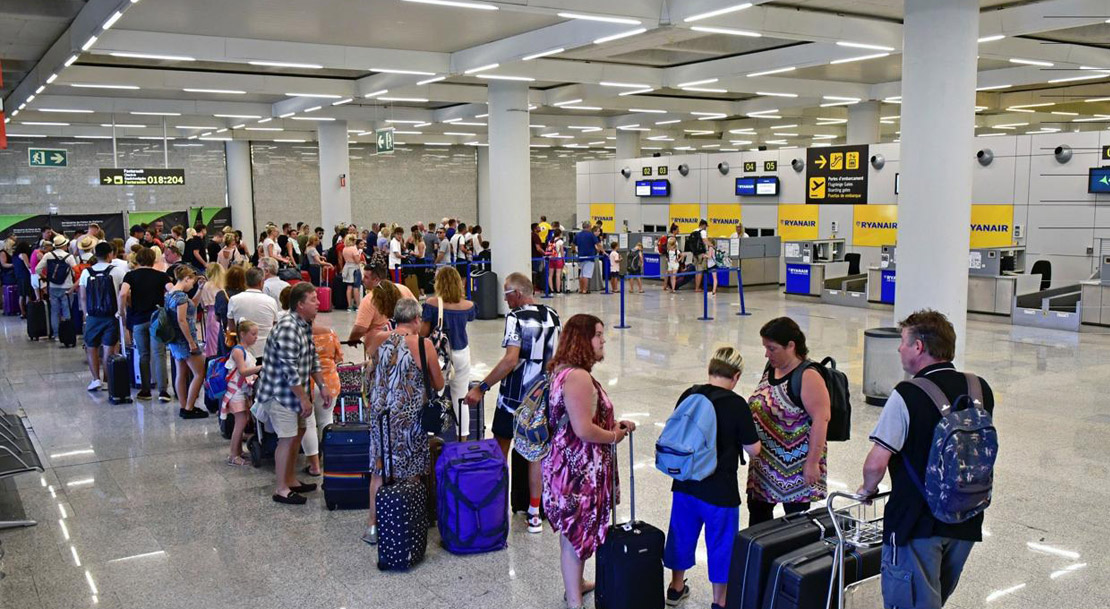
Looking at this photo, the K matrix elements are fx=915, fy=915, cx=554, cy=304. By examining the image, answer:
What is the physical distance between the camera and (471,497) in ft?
18.2

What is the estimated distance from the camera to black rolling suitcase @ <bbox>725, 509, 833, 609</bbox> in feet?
13.5

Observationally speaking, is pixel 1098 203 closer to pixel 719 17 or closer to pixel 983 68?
pixel 983 68

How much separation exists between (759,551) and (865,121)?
66.3ft

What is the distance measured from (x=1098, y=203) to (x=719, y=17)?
37.0 ft

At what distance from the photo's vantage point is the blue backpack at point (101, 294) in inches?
396

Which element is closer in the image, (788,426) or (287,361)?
(788,426)

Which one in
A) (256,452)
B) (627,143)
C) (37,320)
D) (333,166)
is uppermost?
(627,143)

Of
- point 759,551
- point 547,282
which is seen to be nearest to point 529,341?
point 759,551

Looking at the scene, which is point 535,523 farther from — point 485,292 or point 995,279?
point 995,279

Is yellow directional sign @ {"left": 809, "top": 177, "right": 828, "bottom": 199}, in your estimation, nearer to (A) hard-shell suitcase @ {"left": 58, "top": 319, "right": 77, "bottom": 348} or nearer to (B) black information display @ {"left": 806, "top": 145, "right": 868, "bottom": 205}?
(B) black information display @ {"left": 806, "top": 145, "right": 868, "bottom": 205}

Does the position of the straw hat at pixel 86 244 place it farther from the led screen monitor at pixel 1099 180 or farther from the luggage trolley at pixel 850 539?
the led screen monitor at pixel 1099 180

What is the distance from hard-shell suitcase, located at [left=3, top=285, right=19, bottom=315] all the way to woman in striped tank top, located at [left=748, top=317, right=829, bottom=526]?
18.4m

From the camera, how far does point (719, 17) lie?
10.6 metres

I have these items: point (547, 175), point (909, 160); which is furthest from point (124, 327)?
point (547, 175)
